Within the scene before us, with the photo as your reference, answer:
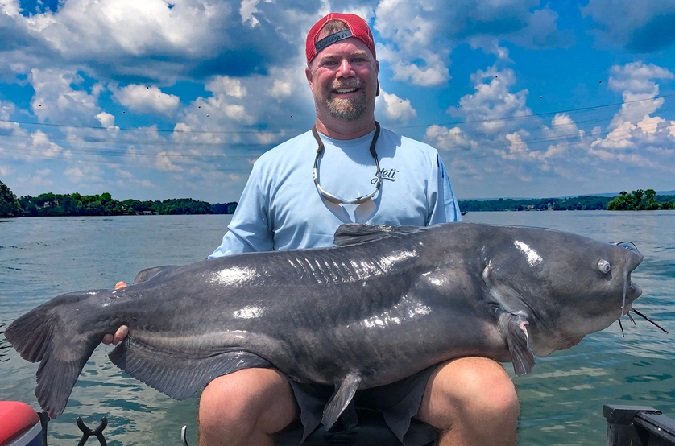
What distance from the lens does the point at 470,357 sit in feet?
9.53

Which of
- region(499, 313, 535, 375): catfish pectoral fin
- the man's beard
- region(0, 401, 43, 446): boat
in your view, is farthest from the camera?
the man's beard

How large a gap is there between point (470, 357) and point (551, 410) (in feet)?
13.3

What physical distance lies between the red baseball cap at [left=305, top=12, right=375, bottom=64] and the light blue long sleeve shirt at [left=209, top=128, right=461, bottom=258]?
2.08 feet

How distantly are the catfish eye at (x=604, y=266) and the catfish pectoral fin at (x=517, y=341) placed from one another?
22.1 inches

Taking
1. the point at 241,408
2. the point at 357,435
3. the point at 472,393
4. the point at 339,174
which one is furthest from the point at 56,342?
the point at 472,393

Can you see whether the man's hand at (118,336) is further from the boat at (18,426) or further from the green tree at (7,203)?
the green tree at (7,203)

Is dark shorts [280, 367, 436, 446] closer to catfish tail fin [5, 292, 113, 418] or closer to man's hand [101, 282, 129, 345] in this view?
man's hand [101, 282, 129, 345]

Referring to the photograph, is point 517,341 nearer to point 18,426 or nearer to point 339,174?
point 339,174

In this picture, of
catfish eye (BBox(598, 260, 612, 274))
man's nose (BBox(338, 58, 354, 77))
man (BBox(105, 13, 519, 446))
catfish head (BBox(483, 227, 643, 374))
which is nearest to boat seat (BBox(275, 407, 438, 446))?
man (BBox(105, 13, 519, 446))

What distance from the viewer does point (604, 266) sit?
10.2 feet

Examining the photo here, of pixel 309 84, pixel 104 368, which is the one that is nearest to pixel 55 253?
pixel 104 368

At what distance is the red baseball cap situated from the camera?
4.07 metres

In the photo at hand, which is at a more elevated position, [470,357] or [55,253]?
[470,357]

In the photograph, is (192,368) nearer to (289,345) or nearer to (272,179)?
(289,345)
